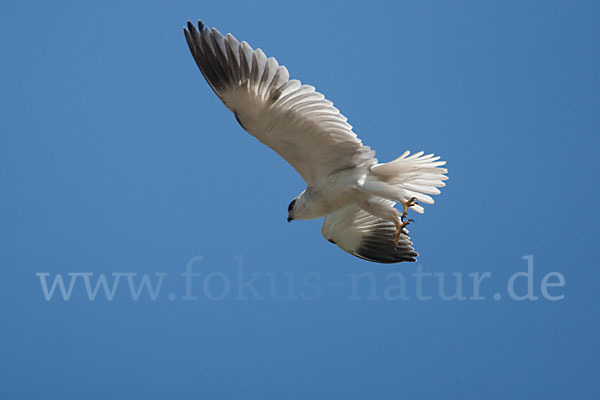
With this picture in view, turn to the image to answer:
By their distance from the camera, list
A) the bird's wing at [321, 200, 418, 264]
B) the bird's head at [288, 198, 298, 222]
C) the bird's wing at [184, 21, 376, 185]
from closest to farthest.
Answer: the bird's wing at [184, 21, 376, 185]
the bird's head at [288, 198, 298, 222]
the bird's wing at [321, 200, 418, 264]

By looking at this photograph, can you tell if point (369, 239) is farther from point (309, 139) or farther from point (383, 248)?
point (309, 139)

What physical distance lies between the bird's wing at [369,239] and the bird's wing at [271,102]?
1162 mm

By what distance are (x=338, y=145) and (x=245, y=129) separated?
0.73 m

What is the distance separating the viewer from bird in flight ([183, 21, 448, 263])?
6.14 meters

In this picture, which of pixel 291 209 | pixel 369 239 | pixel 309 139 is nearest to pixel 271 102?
pixel 309 139

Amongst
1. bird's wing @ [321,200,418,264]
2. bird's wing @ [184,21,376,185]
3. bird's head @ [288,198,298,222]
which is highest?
bird's wing @ [184,21,376,185]

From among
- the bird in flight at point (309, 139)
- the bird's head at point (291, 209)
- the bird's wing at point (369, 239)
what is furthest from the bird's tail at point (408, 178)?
the bird's wing at point (369, 239)

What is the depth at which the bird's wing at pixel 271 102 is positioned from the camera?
613 centimetres

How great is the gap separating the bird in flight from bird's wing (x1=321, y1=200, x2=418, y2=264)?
2.13 feet

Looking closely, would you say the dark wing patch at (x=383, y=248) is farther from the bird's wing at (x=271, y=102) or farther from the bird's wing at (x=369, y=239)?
the bird's wing at (x=271, y=102)

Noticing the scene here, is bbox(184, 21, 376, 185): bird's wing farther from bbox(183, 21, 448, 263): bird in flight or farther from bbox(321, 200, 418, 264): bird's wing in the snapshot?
bbox(321, 200, 418, 264): bird's wing

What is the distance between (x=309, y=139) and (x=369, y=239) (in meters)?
1.63

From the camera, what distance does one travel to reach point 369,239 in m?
7.84

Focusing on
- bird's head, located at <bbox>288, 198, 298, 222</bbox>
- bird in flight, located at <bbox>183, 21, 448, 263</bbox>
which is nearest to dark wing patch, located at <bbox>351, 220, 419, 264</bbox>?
bird in flight, located at <bbox>183, 21, 448, 263</bbox>
